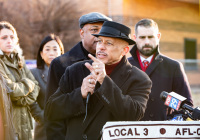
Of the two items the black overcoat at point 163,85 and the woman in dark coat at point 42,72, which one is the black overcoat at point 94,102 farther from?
the woman in dark coat at point 42,72

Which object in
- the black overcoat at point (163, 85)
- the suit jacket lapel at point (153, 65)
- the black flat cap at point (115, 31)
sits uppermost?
the black flat cap at point (115, 31)

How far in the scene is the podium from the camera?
224 centimetres

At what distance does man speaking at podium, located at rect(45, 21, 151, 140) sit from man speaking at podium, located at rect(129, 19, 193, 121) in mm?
1423

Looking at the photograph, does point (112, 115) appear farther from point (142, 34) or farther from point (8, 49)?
point (8, 49)

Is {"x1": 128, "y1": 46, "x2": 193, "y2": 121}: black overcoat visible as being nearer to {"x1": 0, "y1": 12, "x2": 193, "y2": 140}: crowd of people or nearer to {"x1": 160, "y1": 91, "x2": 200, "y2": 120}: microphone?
{"x1": 0, "y1": 12, "x2": 193, "y2": 140}: crowd of people

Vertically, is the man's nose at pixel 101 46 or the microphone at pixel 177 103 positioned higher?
the man's nose at pixel 101 46

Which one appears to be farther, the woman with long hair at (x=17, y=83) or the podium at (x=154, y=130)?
the woman with long hair at (x=17, y=83)

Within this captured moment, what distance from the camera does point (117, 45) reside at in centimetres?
293

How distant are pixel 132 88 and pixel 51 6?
17.7m

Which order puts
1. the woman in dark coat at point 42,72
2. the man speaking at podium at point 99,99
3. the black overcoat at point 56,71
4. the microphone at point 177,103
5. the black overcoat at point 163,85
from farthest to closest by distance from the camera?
1. the woman in dark coat at point 42,72
2. the black overcoat at point 163,85
3. the black overcoat at point 56,71
4. the man speaking at podium at point 99,99
5. the microphone at point 177,103

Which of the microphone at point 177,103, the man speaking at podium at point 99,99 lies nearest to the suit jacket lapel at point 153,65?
the man speaking at podium at point 99,99

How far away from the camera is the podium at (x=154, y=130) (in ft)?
7.34

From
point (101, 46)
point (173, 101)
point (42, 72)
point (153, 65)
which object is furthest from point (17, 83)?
point (173, 101)

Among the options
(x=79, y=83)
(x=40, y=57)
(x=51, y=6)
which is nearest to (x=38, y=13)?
(x=51, y=6)
